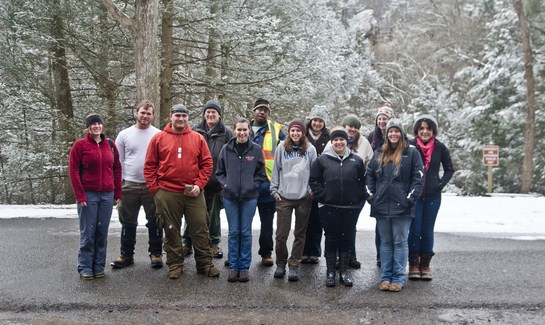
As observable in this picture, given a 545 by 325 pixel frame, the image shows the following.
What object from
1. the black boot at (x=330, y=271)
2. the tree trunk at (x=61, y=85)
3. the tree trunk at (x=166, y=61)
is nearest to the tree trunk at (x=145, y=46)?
the tree trunk at (x=166, y=61)

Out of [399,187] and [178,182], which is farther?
[178,182]

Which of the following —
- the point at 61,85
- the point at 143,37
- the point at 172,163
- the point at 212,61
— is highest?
the point at 212,61

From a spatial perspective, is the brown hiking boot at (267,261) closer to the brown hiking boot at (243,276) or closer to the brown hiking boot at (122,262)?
the brown hiking boot at (243,276)

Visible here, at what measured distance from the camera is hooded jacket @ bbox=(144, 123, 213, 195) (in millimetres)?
5512

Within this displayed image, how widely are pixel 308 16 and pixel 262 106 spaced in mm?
9622

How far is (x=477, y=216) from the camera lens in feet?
33.4

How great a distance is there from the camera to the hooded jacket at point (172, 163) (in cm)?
551

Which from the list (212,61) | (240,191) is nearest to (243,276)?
(240,191)

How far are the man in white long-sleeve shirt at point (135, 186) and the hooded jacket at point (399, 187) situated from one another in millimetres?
2725

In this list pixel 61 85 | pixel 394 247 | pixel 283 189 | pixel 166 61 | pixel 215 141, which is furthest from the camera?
pixel 61 85

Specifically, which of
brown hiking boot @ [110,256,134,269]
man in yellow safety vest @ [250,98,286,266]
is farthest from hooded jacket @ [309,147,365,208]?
brown hiking boot @ [110,256,134,269]

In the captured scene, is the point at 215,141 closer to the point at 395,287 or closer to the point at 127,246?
the point at 127,246

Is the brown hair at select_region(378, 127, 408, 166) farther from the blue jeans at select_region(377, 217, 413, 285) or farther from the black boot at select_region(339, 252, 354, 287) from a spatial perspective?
the black boot at select_region(339, 252, 354, 287)

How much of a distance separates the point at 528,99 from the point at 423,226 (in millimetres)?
16187
